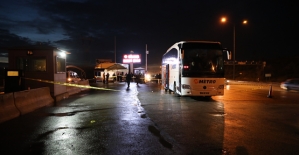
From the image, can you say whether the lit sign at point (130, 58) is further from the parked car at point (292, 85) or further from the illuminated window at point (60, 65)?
the illuminated window at point (60, 65)

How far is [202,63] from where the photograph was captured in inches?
625

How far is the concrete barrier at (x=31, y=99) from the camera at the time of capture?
36.2ft

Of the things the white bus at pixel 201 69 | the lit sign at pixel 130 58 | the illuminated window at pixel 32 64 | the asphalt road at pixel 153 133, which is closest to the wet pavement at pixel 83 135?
the asphalt road at pixel 153 133

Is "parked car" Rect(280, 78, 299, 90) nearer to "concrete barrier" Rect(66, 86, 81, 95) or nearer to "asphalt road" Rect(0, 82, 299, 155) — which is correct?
"asphalt road" Rect(0, 82, 299, 155)

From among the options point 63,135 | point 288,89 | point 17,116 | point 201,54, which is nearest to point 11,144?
point 63,135

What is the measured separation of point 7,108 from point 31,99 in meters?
2.51

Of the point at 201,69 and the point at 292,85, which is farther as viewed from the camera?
the point at 292,85

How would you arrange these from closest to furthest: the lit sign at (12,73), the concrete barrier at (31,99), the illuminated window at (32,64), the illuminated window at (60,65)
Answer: the concrete barrier at (31,99) → the lit sign at (12,73) → the illuminated window at (32,64) → the illuminated window at (60,65)

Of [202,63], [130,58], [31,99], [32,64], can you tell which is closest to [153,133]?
[31,99]

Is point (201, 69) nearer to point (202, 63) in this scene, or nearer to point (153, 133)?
point (202, 63)

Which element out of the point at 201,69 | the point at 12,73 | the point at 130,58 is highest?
the point at 130,58

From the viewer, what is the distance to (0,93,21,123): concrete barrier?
945 centimetres

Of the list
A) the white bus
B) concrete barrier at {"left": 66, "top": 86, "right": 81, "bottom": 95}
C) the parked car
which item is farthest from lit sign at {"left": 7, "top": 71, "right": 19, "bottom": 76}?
the parked car

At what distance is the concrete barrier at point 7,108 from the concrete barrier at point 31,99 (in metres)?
0.36
